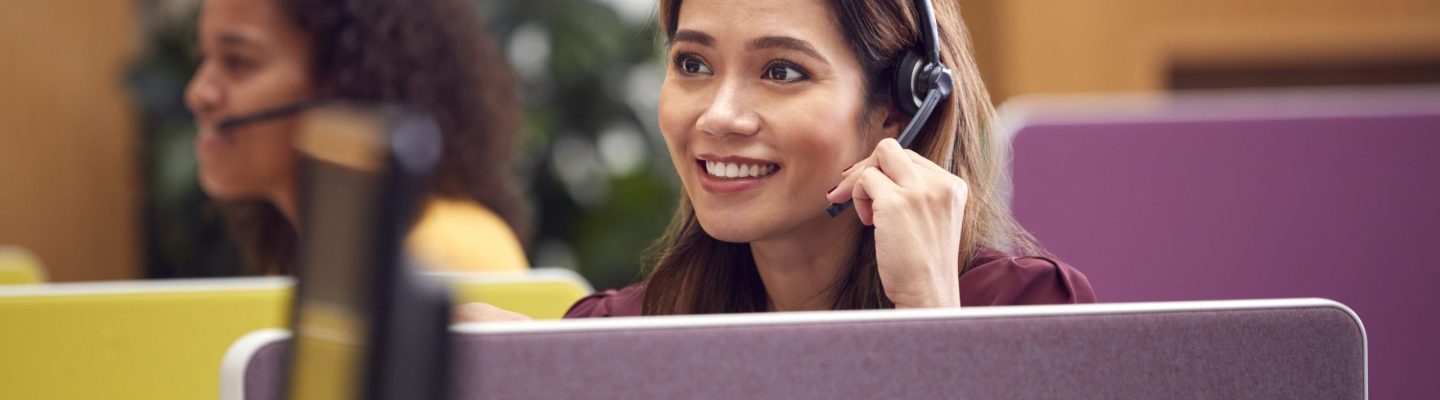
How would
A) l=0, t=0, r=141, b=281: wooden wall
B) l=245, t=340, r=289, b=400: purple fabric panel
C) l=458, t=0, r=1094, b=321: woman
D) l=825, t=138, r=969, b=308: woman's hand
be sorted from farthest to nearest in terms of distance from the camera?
l=0, t=0, r=141, b=281: wooden wall
l=458, t=0, r=1094, b=321: woman
l=825, t=138, r=969, b=308: woman's hand
l=245, t=340, r=289, b=400: purple fabric panel

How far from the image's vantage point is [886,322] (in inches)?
29.7

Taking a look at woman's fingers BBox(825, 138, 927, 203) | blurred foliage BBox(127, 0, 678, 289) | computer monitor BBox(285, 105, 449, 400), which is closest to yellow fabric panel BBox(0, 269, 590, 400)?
woman's fingers BBox(825, 138, 927, 203)

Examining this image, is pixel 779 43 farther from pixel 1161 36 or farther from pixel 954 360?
pixel 1161 36

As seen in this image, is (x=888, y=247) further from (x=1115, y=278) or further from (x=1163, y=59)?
(x=1163, y=59)

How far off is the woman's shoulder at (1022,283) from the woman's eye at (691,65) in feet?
1.00

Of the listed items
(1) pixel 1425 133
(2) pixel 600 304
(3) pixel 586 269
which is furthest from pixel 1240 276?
(3) pixel 586 269

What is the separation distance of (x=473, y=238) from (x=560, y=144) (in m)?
2.47

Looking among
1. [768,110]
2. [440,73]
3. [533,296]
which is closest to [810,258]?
[768,110]

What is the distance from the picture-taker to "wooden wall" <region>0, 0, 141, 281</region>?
13.8 feet

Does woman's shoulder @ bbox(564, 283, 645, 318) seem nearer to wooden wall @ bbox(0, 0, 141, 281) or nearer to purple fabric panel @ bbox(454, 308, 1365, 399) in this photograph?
purple fabric panel @ bbox(454, 308, 1365, 399)

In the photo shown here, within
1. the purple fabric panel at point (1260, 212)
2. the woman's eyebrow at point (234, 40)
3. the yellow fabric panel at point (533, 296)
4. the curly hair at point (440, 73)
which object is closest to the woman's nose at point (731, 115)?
the yellow fabric panel at point (533, 296)

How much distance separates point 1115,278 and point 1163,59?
10.4 feet

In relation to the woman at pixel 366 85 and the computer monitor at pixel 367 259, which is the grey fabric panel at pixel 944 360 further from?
the woman at pixel 366 85

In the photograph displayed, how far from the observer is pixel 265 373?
0.68 m
